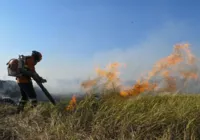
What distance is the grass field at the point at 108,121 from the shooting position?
6895mm

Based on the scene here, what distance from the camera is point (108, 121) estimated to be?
286 inches

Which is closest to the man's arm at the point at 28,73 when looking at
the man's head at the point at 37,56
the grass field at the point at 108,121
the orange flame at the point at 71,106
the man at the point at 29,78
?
the man at the point at 29,78

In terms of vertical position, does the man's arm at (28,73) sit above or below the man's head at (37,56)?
below

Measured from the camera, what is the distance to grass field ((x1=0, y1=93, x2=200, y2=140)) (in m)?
6.89

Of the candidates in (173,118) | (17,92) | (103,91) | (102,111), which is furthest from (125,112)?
(17,92)

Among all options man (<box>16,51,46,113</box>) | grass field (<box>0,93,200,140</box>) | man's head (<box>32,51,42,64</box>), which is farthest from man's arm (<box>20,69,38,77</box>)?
grass field (<box>0,93,200,140</box>)

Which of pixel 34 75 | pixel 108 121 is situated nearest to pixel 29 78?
pixel 34 75

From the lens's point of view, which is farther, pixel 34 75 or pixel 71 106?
pixel 34 75

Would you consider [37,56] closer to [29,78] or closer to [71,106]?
[29,78]

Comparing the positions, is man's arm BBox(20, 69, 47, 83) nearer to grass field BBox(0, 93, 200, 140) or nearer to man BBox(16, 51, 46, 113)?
man BBox(16, 51, 46, 113)

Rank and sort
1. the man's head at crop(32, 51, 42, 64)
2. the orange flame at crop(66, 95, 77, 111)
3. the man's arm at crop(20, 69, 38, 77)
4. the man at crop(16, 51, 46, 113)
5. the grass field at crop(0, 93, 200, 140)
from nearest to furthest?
the grass field at crop(0, 93, 200, 140) → the orange flame at crop(66, 95, 77, 111) → the man's arm at crop(20, 69, 38, 77) → the man at crop(16, 51, 46, 113) → the man's head at crop(32, 51, 42, 64)

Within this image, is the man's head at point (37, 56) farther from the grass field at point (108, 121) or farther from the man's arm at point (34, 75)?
the grass field at point (108, 121)

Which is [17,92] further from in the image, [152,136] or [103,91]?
[152,136]

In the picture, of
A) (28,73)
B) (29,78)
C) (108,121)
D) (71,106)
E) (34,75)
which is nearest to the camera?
(108,121)
